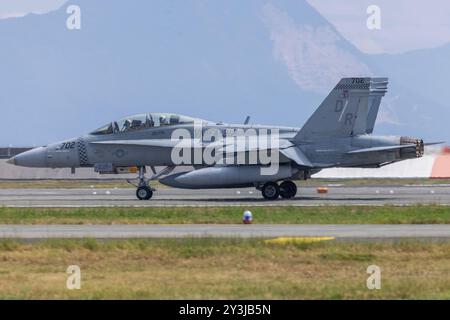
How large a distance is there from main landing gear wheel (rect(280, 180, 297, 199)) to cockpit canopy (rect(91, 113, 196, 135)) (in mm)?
4342

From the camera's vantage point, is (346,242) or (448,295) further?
(346,242)

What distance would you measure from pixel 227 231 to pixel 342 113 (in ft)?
54.0

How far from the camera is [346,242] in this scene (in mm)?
25562

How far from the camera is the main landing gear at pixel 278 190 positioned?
1757 inches

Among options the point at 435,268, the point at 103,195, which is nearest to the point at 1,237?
the point at 435,268

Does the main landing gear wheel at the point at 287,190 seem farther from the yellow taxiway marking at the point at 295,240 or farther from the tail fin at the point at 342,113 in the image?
the yellow taxiway marking at the point at 295,240

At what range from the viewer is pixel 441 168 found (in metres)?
69.2

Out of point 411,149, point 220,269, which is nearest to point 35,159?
point 411,149

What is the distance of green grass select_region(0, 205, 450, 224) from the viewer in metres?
32.2

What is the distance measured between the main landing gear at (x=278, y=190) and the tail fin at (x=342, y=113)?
6.33ft

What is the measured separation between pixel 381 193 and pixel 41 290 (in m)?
31.9

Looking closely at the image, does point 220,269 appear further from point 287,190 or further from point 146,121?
point 146,121

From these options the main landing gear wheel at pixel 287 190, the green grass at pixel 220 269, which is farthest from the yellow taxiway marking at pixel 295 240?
the main landing gear wheel at pixel 287 190
